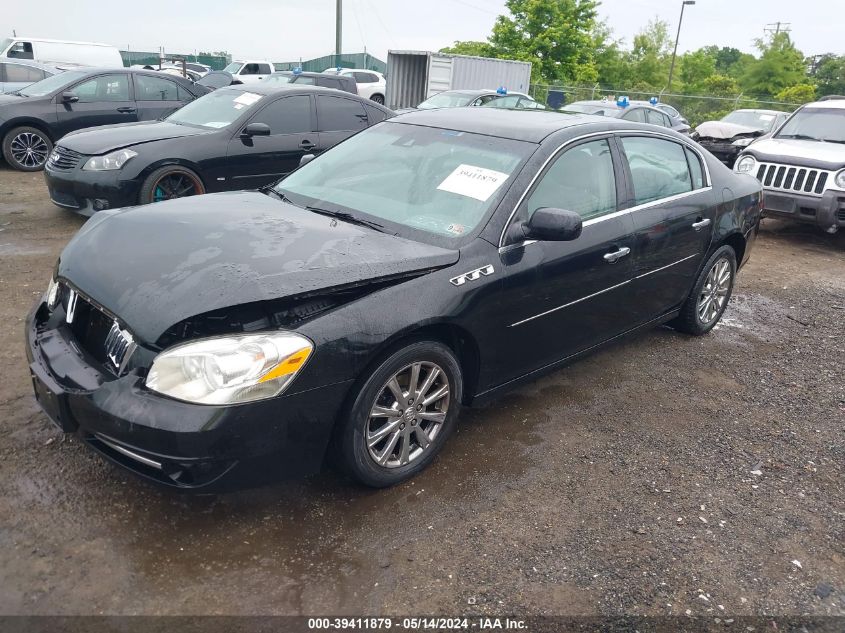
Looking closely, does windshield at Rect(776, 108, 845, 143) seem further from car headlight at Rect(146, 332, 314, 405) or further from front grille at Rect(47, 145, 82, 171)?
car headlight at Rect(146, 332, 314, 405)

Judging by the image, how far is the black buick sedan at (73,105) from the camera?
1014 cm

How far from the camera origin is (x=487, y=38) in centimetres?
3934

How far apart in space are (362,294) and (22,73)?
613 inches

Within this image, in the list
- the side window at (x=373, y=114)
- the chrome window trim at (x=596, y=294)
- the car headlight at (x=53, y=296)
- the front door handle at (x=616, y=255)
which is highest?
the side window at (x=373, y=114)

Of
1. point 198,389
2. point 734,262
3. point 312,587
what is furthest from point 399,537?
point 734,262

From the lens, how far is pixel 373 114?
8.77m

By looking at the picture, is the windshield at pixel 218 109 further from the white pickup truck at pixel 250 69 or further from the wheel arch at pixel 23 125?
the white pickup truck at pixel 250 69

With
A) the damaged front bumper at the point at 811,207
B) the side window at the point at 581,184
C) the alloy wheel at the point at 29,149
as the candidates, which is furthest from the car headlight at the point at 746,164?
the alloy wheel at the point at 29,149

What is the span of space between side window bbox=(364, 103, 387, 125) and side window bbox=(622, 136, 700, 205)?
15.8 feet

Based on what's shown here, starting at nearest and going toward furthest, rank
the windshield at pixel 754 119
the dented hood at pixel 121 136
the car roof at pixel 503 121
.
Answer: the car roof at pixel 503 121 < the dented hood at pixel 121 136 < the windshield at pixel 754 119

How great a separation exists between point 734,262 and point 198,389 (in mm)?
4482

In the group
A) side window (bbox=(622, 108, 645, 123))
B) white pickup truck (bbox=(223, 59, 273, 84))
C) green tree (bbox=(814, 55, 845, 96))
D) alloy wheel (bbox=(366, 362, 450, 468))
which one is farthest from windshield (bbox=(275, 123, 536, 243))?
green tree (bbox=(814, 55, 845, 96))

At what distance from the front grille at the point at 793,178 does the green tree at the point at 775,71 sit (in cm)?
4116

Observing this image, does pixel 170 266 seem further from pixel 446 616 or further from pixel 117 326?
pixel 446 616
